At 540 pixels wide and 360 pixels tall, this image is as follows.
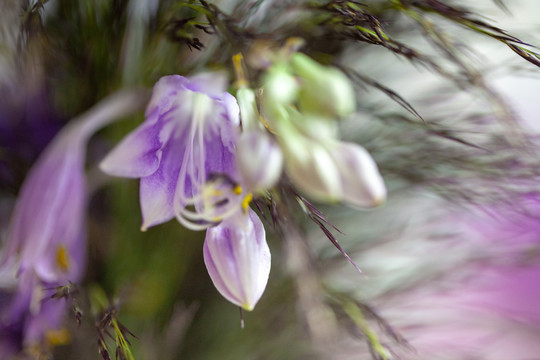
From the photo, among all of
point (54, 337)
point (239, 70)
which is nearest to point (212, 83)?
point (239, 70)

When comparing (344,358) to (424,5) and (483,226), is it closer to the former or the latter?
(483,226)

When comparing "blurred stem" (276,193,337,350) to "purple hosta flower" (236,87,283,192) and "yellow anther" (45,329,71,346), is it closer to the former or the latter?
"purple hosta flower" (236,87,283,192)

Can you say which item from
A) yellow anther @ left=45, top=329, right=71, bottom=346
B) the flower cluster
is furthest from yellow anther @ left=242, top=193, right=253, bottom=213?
yellow anther @ left=45, top=329, right=71, bottom=346

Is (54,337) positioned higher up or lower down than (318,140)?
lower down

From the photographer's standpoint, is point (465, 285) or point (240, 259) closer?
point (240, 259)

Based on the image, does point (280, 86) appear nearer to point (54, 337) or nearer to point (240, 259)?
point (240, 259)

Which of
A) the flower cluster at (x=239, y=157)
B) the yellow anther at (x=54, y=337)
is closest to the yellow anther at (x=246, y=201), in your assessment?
the flower cluster at (x=239, y=157)
